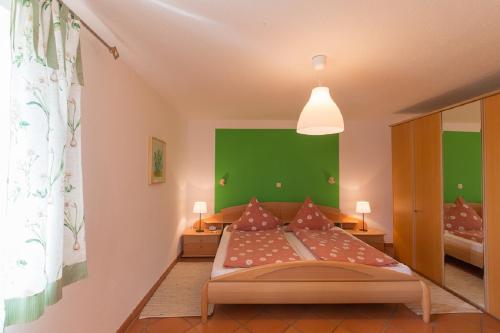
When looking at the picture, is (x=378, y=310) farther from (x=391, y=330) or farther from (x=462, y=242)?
(x=462, y=242)

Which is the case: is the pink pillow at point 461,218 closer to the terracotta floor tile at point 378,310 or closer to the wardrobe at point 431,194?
the wardrobe at point 431,194

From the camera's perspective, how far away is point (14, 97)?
97 centimetres

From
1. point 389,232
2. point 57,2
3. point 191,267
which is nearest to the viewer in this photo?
point 57,2

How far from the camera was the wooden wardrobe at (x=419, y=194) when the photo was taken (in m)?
2.97

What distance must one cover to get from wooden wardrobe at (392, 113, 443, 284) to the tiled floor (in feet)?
2.67

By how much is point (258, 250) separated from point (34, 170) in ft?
7.24

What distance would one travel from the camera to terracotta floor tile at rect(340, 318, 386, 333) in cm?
212

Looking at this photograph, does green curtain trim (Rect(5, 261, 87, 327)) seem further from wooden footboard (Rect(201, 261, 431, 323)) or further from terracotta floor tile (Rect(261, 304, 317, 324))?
terracotta floor tile (Rect(261, 304, 317, 324))

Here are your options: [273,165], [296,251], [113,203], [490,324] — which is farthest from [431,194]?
[113,203]

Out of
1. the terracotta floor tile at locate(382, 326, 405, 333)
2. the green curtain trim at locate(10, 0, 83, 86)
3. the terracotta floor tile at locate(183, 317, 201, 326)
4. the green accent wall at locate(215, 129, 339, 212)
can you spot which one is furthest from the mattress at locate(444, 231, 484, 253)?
the green curtain trim at locate(10, 0, 83, 86)

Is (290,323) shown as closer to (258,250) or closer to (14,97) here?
(258,250)

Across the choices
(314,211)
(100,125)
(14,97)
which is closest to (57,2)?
(14,97)

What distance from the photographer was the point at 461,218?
8.91 ft

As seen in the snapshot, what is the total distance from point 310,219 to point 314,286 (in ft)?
5.35
